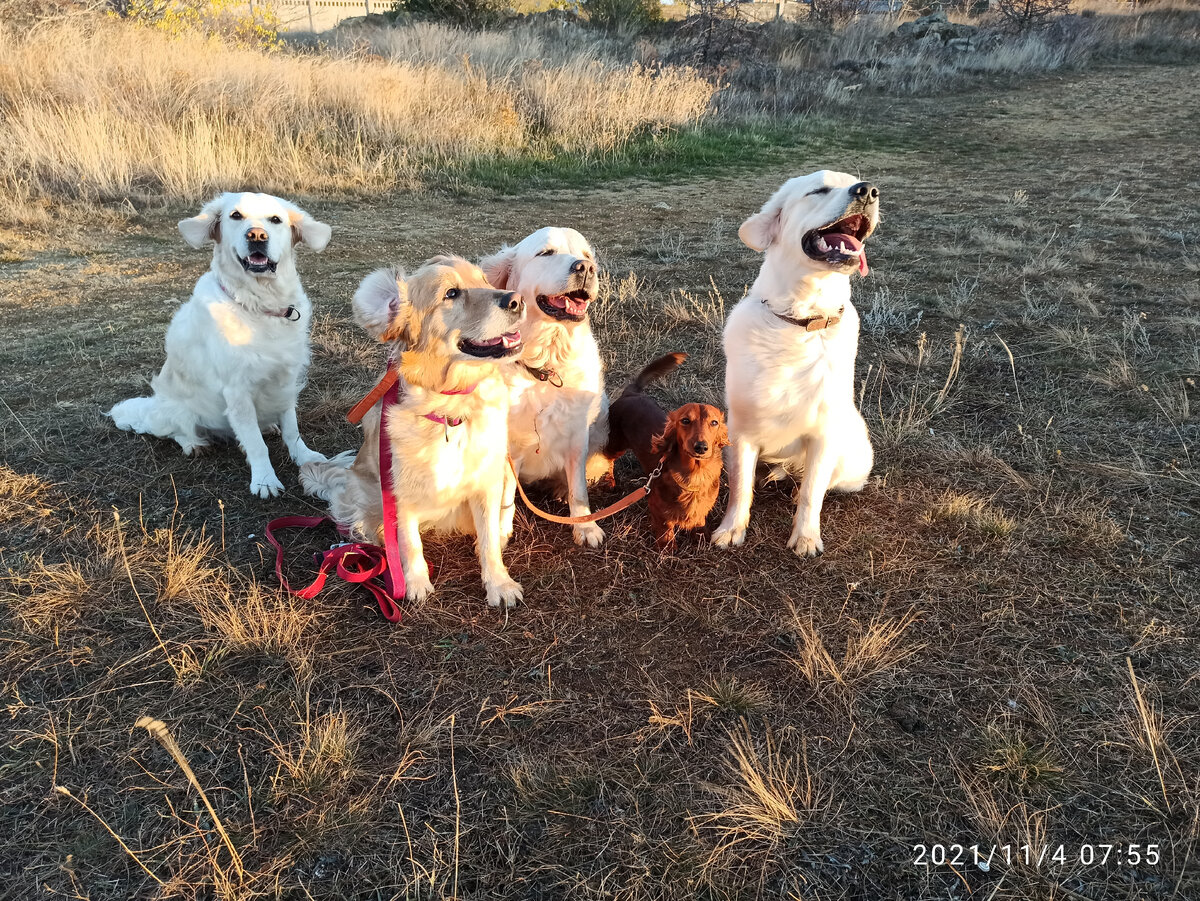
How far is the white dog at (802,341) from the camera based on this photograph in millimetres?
2508

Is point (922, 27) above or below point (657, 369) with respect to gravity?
above

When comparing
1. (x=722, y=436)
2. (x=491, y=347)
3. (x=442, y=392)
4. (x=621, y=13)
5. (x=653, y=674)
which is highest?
(x=621, y=13)

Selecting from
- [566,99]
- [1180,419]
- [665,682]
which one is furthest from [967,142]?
[665,682]

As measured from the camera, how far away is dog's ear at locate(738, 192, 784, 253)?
8.97ft

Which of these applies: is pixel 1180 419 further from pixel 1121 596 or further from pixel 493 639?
pixel 493 639

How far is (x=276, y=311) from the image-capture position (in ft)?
11.4

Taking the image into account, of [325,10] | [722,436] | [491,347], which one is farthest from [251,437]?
[325,10]

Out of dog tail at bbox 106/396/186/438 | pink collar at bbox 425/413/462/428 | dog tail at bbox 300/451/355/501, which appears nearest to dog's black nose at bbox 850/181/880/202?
pink collar at bbox 425/413/462/428

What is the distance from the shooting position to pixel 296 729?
2135 mm

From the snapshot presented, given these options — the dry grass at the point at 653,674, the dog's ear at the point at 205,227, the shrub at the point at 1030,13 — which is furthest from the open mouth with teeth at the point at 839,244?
the shrub at the point at 1030,13

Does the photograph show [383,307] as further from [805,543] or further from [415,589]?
[805,543]

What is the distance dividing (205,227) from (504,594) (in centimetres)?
242

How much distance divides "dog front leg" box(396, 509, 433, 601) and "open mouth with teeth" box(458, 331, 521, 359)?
2.30 ft

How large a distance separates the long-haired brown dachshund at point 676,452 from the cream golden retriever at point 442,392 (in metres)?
0.66
